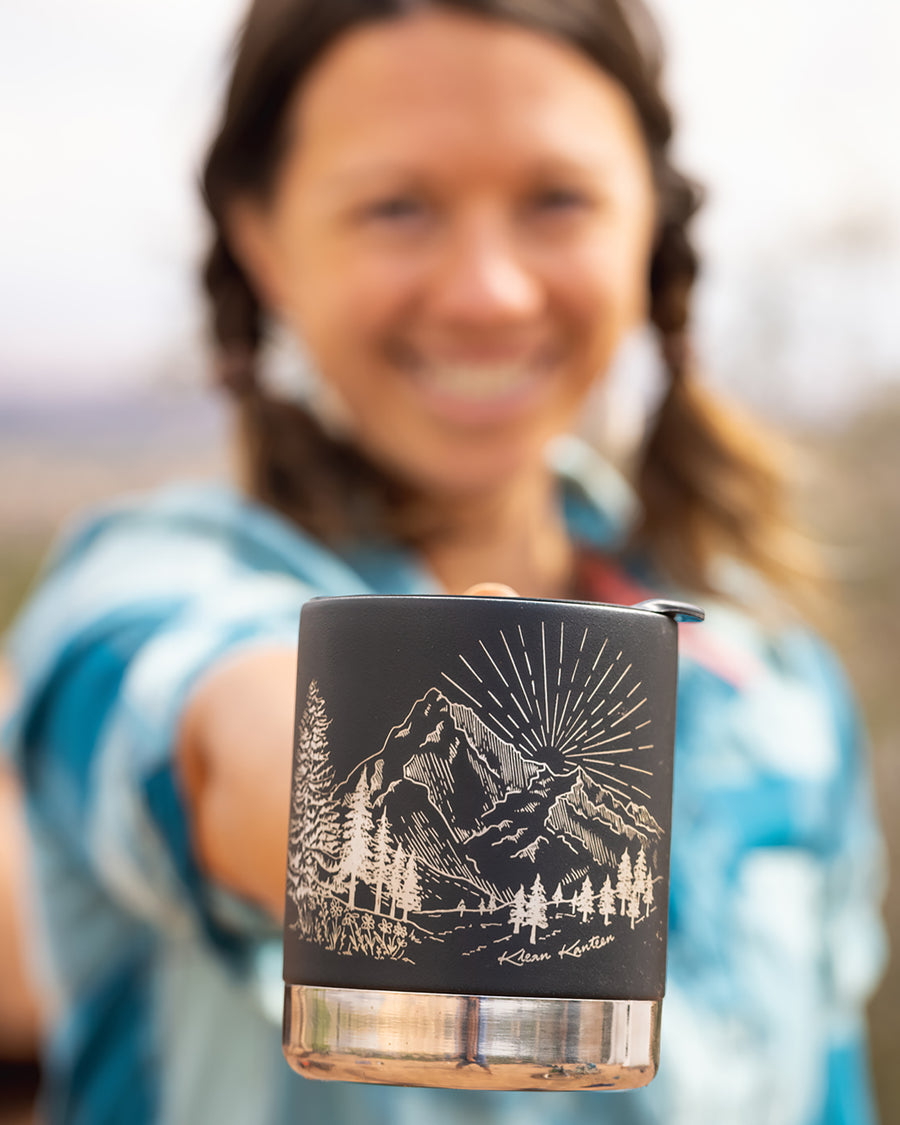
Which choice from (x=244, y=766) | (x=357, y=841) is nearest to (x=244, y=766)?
(x=244, y=766)

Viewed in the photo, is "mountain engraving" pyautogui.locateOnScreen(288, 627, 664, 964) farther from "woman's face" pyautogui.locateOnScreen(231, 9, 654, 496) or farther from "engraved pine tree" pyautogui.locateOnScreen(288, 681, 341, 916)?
"woman's face" pyautogui.locateOnScreen(231, 9, 654, 496)

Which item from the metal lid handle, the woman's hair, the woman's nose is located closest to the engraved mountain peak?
the metal lid handle

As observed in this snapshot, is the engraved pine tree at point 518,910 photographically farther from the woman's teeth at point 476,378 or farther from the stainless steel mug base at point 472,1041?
the woman's teeth at point 476,378

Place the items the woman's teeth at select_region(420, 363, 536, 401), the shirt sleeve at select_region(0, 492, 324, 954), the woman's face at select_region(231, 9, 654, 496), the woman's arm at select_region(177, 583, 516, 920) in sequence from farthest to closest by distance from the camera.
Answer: the woman's teeth at select_region(420, 363, 536, 401) → the woman's face at select_region(231, 9, 654, 496) → the shirt sleeve at select_region(0, 492, 324, 954) → the woman's arm at select_region(177, 583, 516, 920)

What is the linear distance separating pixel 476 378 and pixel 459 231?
0.60 feet

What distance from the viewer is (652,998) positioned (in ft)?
2.43

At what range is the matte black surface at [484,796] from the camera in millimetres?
693

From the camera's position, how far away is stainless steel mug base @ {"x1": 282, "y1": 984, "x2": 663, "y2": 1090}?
676 mm

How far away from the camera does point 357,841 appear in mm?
716

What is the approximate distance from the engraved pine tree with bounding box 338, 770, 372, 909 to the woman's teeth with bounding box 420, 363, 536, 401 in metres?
0.97

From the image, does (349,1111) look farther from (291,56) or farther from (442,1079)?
(291,56)

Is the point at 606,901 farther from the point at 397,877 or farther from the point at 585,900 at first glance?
the point at 397,877

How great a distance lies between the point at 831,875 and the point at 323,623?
154cm

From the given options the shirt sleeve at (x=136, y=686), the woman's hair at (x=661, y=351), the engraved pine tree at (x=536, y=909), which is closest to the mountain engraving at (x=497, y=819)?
the engraved pine tree at (x=536, y=909)
